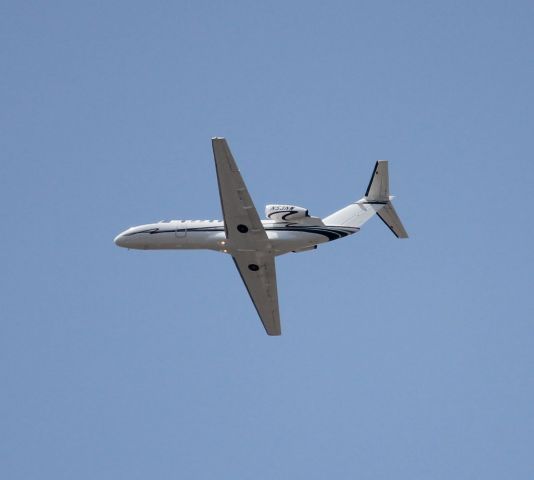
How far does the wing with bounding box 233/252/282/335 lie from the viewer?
1812 inches

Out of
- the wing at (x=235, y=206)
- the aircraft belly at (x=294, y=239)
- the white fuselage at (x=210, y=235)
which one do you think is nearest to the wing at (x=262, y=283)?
the white fuselage at (x=210, y=235)

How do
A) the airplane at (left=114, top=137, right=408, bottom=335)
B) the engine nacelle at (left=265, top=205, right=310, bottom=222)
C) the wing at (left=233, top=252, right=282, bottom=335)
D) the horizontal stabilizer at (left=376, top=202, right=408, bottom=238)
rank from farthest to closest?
1. the horizontal stabilizer at (left=376, top=202, right=408, bottom=238)
2. the wing at (left=233, top=252, right=282, bottom=335)
3. the engine nacelle at (left=265, top=205, right=310, bottom=222)
4. the airplane at (left=114, top=137, right=408, bottom=335)

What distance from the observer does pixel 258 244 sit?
44.5m

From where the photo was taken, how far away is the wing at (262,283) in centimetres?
4603

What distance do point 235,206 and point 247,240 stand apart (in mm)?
2376

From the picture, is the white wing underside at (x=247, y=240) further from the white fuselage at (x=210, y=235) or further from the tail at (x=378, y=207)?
the tail at (x=378, y=207)

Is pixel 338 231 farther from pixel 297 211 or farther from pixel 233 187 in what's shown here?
pixel 233 187

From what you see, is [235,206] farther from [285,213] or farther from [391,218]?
[391,218]

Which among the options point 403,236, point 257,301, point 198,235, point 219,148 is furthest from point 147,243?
point 403,236

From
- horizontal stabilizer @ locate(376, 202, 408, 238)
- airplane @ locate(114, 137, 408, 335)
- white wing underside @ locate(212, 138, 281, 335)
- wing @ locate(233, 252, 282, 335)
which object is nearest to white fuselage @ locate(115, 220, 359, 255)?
airplane @ locate(114, 137, 408, 335)

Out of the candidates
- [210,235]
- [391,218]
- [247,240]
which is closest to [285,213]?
[247,240]

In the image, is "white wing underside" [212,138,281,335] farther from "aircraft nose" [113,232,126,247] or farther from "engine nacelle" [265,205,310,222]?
"aircraft nose" [113,232,126,247]

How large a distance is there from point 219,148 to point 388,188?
10.4 metres

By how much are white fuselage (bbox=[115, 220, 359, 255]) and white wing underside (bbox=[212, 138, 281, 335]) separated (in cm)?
66
